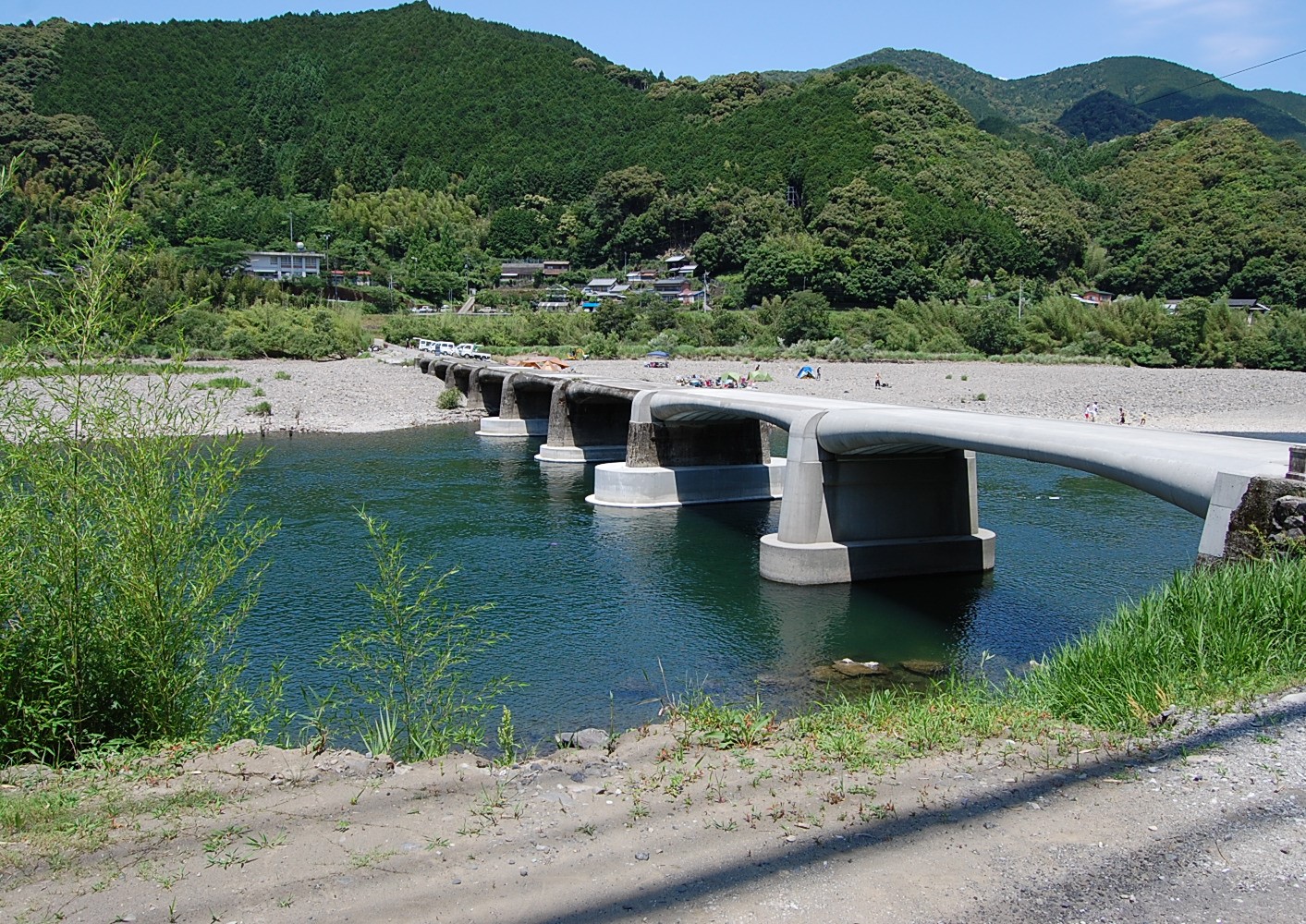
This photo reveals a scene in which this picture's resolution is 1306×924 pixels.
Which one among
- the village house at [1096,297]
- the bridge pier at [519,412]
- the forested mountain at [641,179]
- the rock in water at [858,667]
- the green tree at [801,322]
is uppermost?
the forested mountain at [641,179]

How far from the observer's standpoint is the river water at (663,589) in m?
16.7

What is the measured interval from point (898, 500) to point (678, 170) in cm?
13026

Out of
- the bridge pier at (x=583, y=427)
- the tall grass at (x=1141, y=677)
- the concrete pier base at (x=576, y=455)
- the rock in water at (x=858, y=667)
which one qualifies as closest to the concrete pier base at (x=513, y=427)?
the bridge pier at (x=583, y=427)

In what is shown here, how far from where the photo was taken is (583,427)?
42.9m

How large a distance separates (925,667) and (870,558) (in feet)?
18.4

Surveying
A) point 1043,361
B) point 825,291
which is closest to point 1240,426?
point 1043,361

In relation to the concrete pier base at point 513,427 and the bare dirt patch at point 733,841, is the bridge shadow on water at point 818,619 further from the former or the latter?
the concrete pier base at point 513,427

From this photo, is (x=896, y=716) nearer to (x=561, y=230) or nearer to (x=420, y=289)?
(x=420, y=289)

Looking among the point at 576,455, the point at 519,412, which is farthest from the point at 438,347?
the point at 576,455

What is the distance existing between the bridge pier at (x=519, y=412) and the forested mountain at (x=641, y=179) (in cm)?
3620

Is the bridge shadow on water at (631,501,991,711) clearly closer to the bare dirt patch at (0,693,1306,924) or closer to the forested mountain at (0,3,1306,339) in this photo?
the bare dirt patch at (0,693,1306,924)

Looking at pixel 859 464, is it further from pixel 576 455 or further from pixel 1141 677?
pixel 576 455

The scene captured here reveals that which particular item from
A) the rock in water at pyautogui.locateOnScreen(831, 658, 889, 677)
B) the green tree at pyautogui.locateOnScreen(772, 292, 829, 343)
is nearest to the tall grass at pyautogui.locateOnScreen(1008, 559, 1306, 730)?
the rock in water at pyautogui.locateOnScreen(831, 658, 889, 677)

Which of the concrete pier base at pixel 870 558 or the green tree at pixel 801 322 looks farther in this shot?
the green tree at pixel 801 322
